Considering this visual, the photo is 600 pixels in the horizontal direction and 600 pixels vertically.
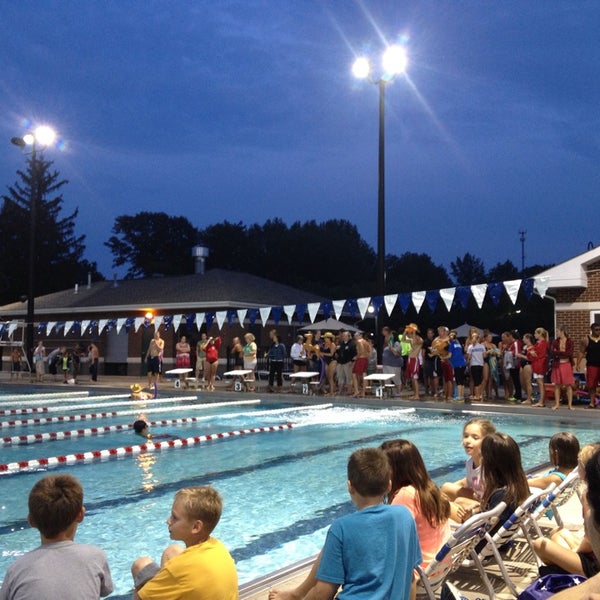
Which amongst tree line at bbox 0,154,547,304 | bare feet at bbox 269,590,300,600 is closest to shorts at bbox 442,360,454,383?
bare feet at bbox 269,590,300,600

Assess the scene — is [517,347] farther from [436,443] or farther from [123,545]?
[123,545]

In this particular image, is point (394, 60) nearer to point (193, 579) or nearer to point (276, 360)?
point (276, 360)

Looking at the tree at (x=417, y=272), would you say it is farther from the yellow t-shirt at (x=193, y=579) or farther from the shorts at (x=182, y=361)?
the yellow t-shirt at (x=193, y=579)

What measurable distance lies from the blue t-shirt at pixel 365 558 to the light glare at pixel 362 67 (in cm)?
1977

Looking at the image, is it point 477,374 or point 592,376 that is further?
point 477,374

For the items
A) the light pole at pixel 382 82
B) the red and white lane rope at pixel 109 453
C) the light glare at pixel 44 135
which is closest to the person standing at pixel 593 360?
the light pole at pixel 382 82

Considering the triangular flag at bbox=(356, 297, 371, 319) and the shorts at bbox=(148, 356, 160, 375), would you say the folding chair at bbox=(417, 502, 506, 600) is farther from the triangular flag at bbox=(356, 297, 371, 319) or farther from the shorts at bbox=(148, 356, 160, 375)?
the shorts at bbox=(148, 356, 160, 375)

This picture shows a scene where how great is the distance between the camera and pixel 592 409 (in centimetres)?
1498

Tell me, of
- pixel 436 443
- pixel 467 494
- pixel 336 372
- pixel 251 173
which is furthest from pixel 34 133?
pixel 251 173

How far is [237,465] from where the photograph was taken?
998cm

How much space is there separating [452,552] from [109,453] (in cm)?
799

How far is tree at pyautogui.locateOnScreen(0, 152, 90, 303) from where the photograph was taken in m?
64.2

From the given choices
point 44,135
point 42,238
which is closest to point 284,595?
point 44,135

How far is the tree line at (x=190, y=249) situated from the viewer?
221 ft
